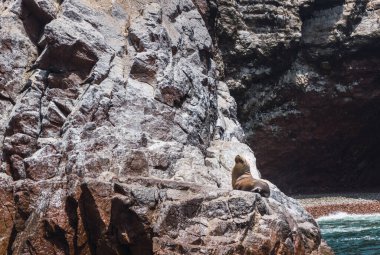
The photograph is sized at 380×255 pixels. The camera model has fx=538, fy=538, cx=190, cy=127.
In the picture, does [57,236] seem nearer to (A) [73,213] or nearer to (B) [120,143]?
(A) [73,213]

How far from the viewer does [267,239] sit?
10.7 m

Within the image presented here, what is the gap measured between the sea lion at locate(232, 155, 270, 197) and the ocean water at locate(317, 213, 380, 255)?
4563mm

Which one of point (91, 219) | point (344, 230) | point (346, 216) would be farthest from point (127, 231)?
point (346, 216)

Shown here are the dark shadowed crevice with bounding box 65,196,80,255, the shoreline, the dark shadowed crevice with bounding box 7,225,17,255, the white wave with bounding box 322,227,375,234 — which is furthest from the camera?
the shoreline

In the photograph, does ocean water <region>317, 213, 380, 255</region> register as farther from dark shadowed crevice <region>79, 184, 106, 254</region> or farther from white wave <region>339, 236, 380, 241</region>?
dark shadowed crevice <region>79, 184, 106, 254</region>

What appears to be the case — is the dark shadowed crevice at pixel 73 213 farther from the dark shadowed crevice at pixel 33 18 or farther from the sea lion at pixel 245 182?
the dark shadowed crevice at pixel 33 18

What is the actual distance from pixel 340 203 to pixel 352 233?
12.1m

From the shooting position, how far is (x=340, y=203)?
3262 cm

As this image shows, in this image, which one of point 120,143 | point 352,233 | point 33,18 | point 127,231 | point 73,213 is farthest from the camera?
point 352,233

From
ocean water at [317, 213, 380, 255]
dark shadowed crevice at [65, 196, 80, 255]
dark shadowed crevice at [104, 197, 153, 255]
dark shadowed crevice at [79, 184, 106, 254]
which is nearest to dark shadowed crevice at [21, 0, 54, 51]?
dark shadowed crevice at [65, 196, 80, 255]

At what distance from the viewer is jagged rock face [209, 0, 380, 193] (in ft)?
109

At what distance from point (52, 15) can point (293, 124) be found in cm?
2383

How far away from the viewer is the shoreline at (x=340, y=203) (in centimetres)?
2927

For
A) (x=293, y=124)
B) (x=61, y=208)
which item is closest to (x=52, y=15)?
(x=61, y=208)
